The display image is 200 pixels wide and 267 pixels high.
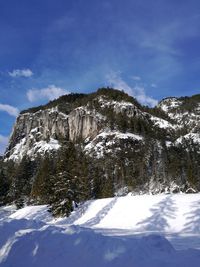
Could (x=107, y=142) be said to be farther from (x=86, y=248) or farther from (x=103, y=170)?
(x=86, y=248)

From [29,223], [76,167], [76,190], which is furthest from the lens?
[76,167]

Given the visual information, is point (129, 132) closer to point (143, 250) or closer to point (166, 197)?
point (166, 197)

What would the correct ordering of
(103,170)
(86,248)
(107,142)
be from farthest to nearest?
(107,142)
(103,170)
(86,248)

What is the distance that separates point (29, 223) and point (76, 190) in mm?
14675

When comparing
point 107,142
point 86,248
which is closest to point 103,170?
point 107,142

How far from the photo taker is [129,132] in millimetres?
188875

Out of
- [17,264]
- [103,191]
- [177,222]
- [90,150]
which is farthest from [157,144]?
[17,264]

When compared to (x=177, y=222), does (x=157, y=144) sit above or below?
above

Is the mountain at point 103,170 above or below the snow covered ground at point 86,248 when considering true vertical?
above

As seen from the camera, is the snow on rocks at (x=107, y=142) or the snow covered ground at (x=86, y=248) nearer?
the snow covered ground at (x=86, y=248)

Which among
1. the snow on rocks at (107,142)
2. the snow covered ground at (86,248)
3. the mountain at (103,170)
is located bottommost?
the snow covered ground at (86,248)

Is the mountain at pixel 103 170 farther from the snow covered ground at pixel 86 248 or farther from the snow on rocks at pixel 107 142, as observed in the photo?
the snow covered ground at pixel 86 248

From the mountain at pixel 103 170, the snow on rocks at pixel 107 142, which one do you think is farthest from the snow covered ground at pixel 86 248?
the snow on rocks at pixel 107 142

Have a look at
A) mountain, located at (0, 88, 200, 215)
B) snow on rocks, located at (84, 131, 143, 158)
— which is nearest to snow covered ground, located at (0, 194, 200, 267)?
mountain, located at (0, 88, 200, 215)
